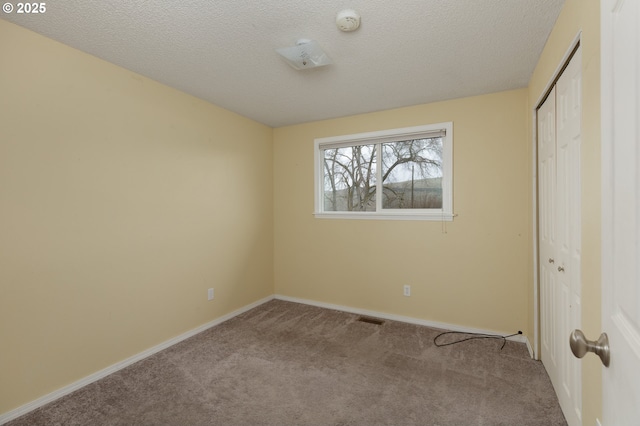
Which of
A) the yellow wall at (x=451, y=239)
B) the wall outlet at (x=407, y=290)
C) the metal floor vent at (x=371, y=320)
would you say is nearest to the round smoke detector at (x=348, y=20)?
the yellow wall at (x=451, y=239)

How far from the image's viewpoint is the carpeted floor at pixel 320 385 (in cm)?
183

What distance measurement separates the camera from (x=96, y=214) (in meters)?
2.25

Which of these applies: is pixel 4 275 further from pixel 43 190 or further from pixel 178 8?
pixel 178 8

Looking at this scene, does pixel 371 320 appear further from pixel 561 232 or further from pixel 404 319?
pixel 561 232

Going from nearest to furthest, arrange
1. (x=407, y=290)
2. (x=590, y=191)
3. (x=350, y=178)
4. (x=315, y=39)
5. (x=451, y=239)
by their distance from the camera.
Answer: (x=590, y=191) → (x=315, y=39) → (x=451, y=239) → (x=407, y=290) → (x=350, y=178)

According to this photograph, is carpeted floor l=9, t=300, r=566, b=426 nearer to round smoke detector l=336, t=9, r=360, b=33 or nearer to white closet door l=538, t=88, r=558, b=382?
white closet door l=538, t=88, r=558, b=382

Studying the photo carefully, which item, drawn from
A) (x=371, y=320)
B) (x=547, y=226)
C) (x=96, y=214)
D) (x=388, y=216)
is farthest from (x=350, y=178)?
(x=96, y=214)

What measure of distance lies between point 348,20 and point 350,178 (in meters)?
2.15

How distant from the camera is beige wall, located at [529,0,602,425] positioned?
3.90 ft

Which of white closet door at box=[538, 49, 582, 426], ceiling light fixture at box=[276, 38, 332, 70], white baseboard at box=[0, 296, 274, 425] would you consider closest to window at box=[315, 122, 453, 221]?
white closet door at box=[538, 49, 582, 426]

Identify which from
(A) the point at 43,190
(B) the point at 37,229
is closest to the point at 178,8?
(A) the point at 43,190

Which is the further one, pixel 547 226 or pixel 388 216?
pixel 388 216

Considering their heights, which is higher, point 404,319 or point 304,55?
point 304,55

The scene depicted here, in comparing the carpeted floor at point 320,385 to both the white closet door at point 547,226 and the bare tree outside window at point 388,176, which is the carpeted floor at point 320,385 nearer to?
the white closet door at point 547,226
